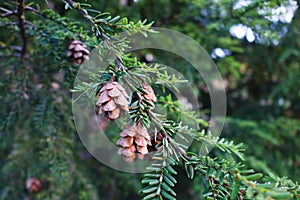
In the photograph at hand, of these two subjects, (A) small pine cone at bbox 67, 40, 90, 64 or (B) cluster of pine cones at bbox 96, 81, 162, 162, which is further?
(A) small pine cone at bbox 67, 40, 90, 64

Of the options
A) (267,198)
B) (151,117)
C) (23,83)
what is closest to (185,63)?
(23,83)

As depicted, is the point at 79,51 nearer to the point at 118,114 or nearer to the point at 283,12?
the point at 118,114

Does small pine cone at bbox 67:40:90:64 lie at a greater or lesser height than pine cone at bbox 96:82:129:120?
greater

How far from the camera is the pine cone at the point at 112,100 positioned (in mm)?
501

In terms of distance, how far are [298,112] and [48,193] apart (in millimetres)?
1486

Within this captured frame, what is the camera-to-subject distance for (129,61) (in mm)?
641

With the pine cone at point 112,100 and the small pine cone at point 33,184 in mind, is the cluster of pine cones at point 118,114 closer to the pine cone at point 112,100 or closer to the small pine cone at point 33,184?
the pine cone at point 112,100

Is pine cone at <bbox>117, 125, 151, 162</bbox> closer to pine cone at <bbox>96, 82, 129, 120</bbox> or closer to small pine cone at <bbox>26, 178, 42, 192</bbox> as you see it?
pine cone at <bbox>96, 82, 129, 120</bbox>

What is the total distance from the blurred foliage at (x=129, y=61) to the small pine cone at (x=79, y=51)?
0.02 m

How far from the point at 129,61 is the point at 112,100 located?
16 centimetres

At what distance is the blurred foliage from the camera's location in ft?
2.79

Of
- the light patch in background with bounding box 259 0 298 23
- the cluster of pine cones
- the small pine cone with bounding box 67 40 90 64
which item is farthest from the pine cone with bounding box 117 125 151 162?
the light patch in background with bounding box 259 0 298 23

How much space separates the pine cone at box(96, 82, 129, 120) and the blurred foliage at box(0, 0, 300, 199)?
157 millimetres

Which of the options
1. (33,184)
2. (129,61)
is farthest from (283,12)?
(33,184)
